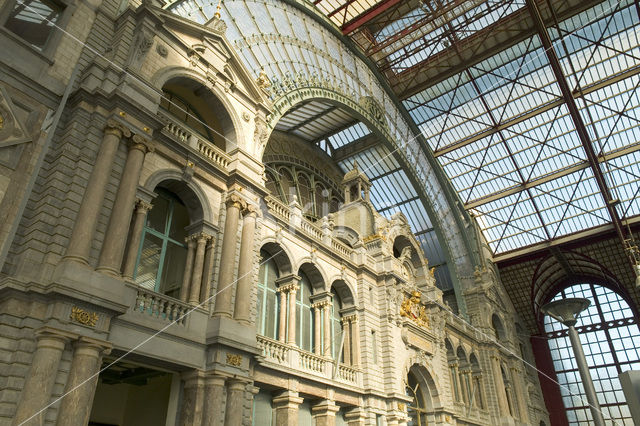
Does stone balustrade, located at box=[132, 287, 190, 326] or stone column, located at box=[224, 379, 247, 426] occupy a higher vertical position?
stone balustrade, located at box=[132, 287, 190, 326]

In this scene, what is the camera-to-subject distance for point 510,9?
42.3 metres

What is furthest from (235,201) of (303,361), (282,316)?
(303,361)

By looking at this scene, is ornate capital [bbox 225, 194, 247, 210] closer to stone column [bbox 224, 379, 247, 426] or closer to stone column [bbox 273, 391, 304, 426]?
stone column [bbox 224, 379, 247, 426]

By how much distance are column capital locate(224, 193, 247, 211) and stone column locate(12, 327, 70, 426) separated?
8632 millimetres

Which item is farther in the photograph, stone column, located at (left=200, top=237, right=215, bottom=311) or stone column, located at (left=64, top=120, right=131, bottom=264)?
stone column, located at (left=200, top=237, right=215, bottom=311)

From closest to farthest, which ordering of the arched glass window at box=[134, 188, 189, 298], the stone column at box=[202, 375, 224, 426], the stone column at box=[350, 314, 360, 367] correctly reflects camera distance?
the stone column at box=[202, 375, 224, 426], the arched glass window at box=[134, 188, 189, 298], the stone column at box=[350, 314, 360, 367]

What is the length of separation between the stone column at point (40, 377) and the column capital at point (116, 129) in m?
6.68

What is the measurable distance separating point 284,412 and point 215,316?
594cm

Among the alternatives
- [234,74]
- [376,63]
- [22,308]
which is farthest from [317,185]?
[22,308]

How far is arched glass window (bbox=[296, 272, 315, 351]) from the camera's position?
23953 mm

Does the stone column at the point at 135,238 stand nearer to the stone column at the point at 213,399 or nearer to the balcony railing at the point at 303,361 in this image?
the stone column at the point at 213,399

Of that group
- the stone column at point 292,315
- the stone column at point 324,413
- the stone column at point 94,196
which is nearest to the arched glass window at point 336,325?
the stone column at point 292,315

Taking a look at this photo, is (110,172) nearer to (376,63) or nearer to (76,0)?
(76,0)

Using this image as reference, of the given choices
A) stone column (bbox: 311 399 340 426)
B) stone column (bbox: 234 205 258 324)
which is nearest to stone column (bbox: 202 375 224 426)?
stone column (bbox: 234 205 258 324)
